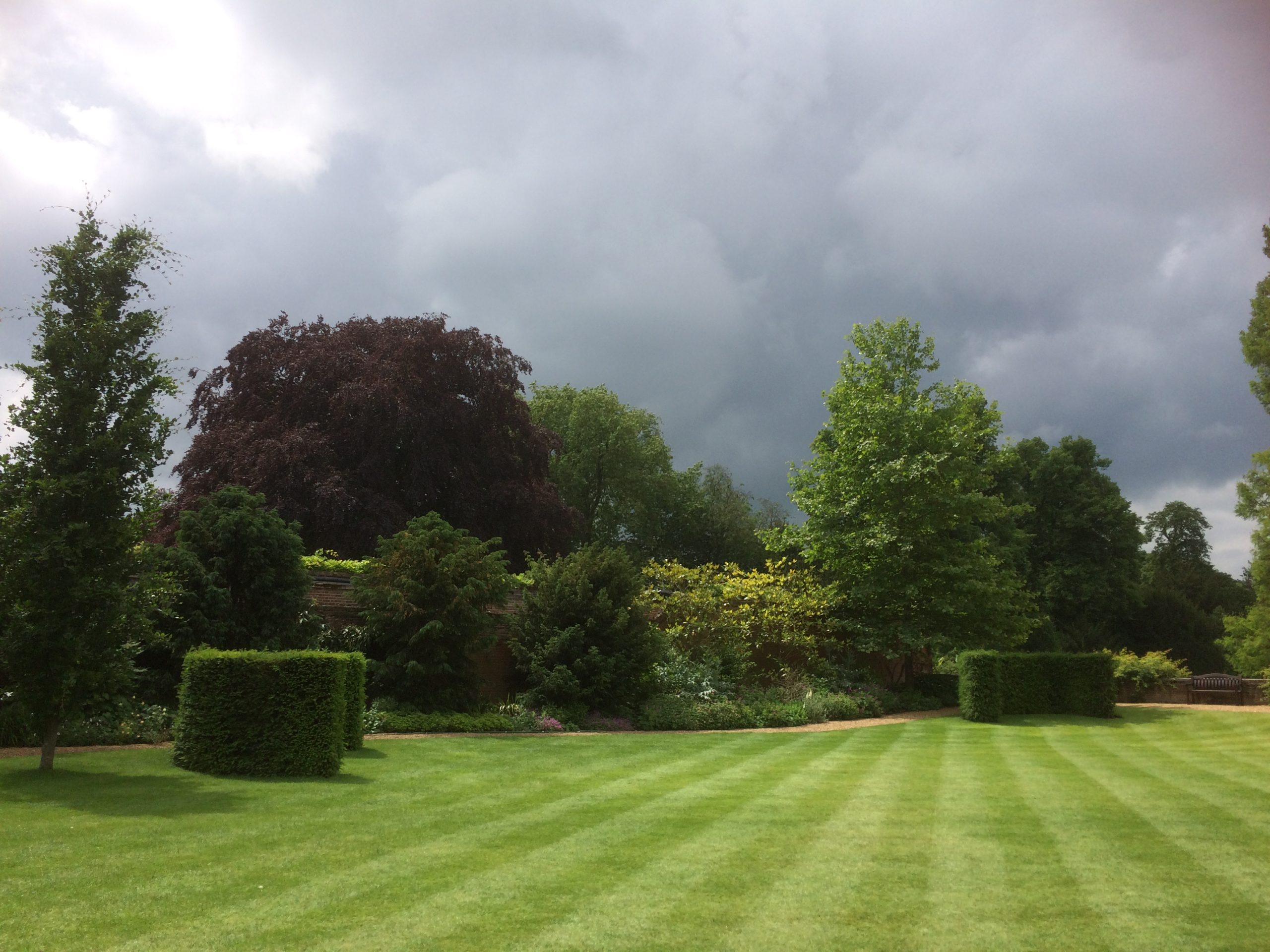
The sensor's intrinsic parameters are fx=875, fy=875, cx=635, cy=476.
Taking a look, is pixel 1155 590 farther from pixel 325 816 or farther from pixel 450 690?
pixel 325 816

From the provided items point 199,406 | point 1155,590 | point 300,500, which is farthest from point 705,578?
point 1155,590

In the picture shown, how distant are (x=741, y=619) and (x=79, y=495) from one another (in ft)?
53.5

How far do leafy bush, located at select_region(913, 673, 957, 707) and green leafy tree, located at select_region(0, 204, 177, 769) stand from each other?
21808 mm

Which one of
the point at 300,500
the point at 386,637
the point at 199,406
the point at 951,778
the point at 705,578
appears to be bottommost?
the point at 951,778

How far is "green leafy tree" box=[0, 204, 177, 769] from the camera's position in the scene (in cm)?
1021

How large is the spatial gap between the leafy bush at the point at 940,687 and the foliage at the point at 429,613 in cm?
1482

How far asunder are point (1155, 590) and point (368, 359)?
38.8 m

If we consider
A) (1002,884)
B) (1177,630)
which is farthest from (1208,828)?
(1177,630)

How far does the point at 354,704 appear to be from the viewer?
Result: 13.0m

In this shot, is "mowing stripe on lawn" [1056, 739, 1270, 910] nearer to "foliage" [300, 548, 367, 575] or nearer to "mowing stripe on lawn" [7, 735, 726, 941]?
"mowing stripe on lawn" [7, 735, 726, 941]

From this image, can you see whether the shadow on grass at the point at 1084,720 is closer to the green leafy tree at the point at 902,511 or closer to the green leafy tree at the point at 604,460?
the green leafy tree at the point at 902,511

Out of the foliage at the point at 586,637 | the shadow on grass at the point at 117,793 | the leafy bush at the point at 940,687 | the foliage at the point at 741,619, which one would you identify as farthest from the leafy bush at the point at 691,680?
the shadow on grass at the point at 117,793

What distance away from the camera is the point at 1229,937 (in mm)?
5117

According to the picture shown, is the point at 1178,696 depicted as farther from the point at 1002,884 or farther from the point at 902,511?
the point at 1002,884
